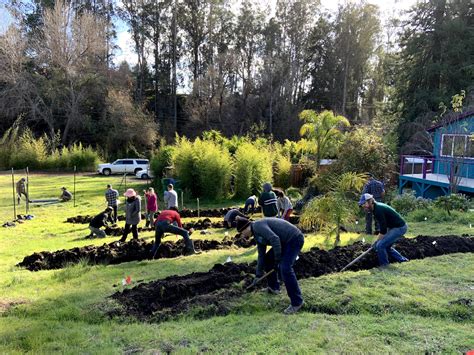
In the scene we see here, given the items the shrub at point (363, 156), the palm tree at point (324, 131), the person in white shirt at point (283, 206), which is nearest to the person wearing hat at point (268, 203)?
the person in white shirt at point (283, 206)

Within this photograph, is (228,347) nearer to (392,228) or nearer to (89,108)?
(392,228)

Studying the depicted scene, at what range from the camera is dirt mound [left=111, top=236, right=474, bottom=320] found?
612cm

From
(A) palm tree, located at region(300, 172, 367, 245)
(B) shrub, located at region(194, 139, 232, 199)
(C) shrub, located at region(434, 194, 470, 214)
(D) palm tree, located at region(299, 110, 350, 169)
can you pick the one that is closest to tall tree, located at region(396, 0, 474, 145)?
(D) palm tree, located at region(299, 110, 350, 169)

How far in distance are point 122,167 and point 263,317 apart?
29696mm

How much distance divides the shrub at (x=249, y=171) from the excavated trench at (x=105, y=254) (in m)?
9.85

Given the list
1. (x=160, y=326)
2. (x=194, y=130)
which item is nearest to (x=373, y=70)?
(x=194, y=130)

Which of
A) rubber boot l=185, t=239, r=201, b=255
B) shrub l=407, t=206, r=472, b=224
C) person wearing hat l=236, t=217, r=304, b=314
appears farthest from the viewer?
shrub l=407, t=206, r=472, b=224

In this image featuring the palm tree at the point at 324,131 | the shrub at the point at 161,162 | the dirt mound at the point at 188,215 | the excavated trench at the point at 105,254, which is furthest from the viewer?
the shrub at the point at 161,162

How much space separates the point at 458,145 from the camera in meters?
17.3

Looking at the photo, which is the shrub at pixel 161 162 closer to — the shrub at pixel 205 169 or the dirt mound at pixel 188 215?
the shrub at pixel 205 169

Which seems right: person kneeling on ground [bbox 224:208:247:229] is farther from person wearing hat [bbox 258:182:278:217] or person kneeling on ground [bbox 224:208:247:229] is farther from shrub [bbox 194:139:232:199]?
shrub [bbox 194:139:232:199]

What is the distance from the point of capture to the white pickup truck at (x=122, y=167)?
109 ft

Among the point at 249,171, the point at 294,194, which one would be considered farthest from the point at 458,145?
the point at 249,171

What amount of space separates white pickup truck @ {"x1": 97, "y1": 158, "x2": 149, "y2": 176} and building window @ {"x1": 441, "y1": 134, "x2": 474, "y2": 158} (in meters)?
21.9
